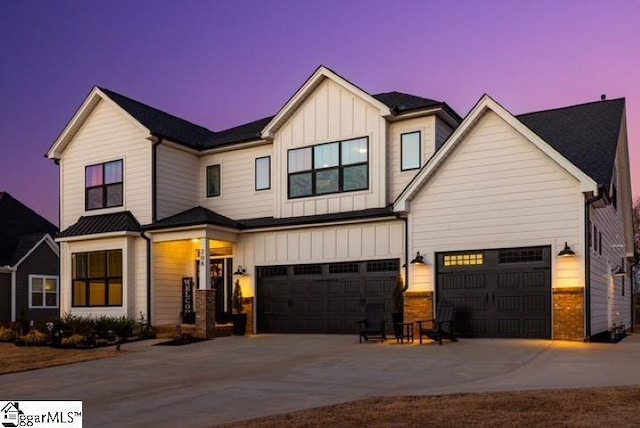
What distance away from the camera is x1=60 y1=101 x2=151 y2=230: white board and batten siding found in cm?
2219

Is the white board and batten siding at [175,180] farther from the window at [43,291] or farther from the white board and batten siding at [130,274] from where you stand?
the window at [43,291]

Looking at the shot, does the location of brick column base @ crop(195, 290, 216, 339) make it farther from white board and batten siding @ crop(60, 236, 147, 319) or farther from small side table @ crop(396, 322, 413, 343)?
small side table @ crop(396, 322, 413, 343)

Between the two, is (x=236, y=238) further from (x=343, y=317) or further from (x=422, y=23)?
(x=422, y=23)

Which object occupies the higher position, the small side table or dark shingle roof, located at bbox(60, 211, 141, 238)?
dark shingle roof, located at bbox(60, 211, 141, 238)

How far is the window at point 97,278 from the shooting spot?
72.9 feet

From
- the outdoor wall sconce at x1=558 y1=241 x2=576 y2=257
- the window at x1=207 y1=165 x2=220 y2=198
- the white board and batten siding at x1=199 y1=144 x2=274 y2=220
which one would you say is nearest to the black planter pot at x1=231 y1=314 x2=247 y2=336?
the white board and batten siding at x1=199 y1=144 x2=274 y2=220

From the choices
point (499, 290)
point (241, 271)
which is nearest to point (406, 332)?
point (499, 290)

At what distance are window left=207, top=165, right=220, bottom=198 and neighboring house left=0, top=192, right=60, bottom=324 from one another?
1081 cm

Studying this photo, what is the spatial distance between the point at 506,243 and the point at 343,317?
5545 millimetres

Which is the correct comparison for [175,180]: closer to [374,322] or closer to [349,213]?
[349,213]

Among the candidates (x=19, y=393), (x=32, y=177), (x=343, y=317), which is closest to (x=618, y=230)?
(x=343, y=317)

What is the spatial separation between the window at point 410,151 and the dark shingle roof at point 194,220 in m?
5.80

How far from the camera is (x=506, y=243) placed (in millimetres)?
16750

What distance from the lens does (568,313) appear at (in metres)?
15.8
